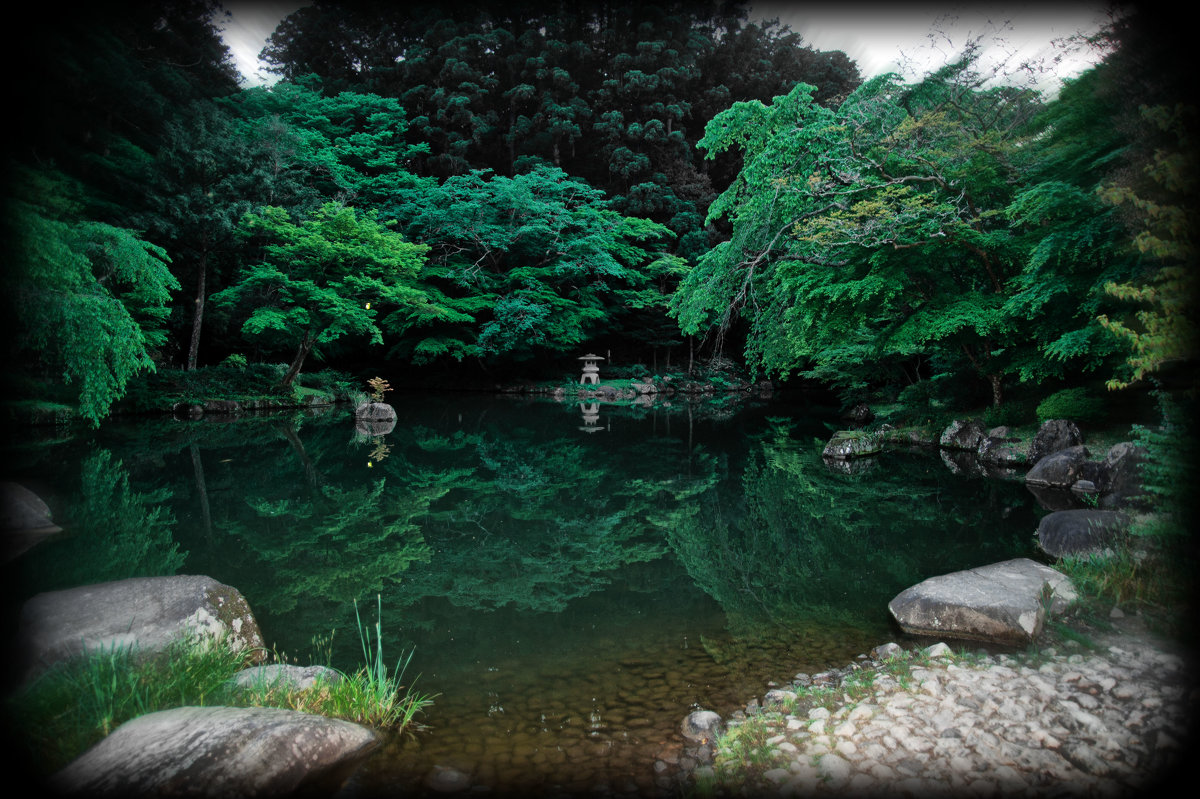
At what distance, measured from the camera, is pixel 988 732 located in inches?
85.9

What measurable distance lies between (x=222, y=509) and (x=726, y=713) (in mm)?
5766

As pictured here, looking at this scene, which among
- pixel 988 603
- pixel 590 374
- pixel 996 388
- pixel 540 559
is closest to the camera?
pixel 988 603

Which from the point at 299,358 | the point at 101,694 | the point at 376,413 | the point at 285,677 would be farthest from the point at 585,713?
the point at 299,358

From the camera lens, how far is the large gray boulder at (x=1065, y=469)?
7.05 meters

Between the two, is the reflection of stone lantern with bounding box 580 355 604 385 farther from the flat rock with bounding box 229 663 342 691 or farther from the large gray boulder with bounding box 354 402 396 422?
the flat rock with bounding box 229 663 342 691

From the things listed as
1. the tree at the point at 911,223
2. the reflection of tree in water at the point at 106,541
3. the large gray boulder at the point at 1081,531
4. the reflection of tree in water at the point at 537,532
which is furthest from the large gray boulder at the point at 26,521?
the tree at the point at 911,223

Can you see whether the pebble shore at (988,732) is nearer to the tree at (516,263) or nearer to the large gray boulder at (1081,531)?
the large gray boulder at (1081,531)

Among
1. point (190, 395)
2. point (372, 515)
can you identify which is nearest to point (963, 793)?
point (372, 515)

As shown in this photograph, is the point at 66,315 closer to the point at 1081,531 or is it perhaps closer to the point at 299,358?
the point at 1081,531

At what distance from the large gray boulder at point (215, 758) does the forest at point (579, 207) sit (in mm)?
1597

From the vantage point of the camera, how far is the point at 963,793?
1871mm

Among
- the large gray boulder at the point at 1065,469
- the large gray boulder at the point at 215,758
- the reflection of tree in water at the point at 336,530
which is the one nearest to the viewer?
the large gray boulder at the point at 215,758

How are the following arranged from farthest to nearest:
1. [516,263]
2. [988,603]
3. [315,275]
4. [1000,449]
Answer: [516,263] → [315,275] → [1000,449] → [988,603]

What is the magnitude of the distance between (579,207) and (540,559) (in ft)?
61.9
